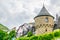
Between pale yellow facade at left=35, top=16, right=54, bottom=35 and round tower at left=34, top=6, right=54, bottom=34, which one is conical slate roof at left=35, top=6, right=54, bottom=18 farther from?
pale yellow facade at left=35, top=16, right=54, bottom=35

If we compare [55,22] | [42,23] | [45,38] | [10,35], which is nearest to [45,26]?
[42,23]

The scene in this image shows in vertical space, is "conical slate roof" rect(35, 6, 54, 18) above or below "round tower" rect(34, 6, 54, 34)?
above

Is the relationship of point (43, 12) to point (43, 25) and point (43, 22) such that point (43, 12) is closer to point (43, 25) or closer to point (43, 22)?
point (43, 22)

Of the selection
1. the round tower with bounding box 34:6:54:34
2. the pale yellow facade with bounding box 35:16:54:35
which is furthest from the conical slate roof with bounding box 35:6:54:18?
the pale yellow facade with bounding box 35:16:54:35

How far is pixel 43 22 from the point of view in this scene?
5925cm

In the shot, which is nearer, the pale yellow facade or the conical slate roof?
the pale yellow facade

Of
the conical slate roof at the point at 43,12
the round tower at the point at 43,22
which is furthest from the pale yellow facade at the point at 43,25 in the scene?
the conical slate roof at the point at 43,12

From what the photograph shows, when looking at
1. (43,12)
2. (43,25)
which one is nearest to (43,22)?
(43,25)

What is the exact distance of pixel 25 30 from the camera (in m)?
69.5

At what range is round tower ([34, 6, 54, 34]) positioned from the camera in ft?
194

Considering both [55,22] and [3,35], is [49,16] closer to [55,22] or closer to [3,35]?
[55,22]

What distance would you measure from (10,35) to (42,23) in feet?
49.5

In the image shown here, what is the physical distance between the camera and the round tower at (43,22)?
194 ft

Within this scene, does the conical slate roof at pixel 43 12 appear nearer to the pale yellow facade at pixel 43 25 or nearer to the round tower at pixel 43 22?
the round tower at pixel 43 22
